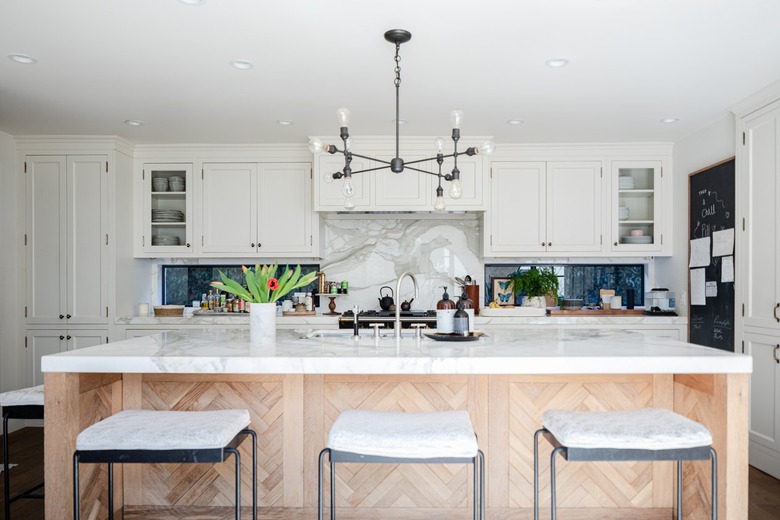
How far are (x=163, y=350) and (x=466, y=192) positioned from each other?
3086 millimetres

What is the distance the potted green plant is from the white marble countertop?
256 cm

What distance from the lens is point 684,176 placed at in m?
4.71

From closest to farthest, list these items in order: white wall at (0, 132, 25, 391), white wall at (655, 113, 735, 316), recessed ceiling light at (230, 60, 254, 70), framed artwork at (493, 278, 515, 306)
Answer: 1. recessed ceiling light at (230, 60, 254, 70)
2. white wall at (655, 113, 735, 316)
3. white wall at (0, 132, 25, 391)
4. framed artwork at (493, 278, 515, 306)

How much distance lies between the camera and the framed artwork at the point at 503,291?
5266 mm

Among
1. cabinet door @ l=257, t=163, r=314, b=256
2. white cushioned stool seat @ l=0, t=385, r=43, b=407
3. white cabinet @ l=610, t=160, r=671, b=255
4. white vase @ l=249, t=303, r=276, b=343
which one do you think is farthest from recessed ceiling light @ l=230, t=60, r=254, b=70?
white cabinet @ l=610, t=160, r=671, b=255

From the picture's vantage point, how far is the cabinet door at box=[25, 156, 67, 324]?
4703 millimetres

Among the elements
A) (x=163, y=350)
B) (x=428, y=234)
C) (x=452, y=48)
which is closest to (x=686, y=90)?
(x=452, y=48)

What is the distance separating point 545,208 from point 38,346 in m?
4.50

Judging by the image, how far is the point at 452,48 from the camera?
9.66ft

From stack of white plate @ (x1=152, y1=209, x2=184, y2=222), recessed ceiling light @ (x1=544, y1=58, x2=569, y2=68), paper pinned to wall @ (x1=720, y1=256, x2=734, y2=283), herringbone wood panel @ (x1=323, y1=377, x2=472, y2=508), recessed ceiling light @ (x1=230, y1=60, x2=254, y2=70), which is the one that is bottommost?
herringbone wood panel @ (x1=323, y1=377, x2=472, y2=508)

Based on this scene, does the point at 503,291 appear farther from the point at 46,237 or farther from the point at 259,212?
the point at 46,237

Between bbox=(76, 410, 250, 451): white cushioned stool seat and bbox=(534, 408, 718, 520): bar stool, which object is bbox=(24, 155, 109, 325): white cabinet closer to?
bbox=(76, 410, 250, 451): white cushioned stool seat

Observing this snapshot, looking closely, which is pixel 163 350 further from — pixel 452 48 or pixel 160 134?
pixel 160 134

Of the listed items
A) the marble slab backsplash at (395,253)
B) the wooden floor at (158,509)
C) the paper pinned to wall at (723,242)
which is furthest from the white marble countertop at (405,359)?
the marble slab backsplash at (395,253)
